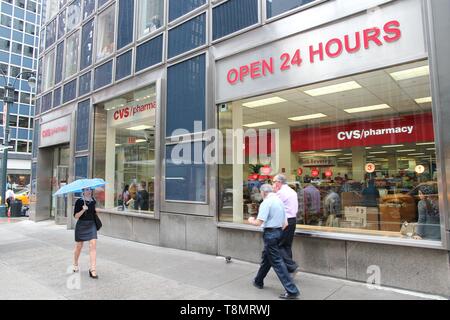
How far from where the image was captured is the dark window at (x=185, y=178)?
837 centimetres

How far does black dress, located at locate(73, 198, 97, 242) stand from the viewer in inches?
247

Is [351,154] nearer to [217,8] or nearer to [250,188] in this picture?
[250,188]

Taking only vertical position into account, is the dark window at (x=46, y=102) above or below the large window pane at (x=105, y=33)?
below

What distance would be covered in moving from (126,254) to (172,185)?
2074 mm

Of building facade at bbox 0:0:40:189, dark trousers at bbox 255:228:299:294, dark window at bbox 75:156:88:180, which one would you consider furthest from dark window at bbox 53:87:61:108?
building facade at bbox 0:0:40:189

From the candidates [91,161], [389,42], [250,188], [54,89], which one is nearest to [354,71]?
[389,42]

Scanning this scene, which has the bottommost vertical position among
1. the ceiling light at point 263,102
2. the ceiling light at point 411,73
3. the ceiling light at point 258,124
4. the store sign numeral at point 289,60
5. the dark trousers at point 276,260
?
the dark trousers at point 276,260

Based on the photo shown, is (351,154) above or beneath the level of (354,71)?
beneath

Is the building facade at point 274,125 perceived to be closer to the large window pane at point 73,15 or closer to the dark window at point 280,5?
the dark window at point 280,5

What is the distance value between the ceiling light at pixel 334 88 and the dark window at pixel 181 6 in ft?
12.0

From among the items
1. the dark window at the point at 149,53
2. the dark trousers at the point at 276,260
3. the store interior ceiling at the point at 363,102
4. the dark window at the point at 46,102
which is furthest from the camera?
the dark window at the point at 46,102

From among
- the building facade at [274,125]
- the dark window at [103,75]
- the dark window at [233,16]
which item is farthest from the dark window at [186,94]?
the dark window at [103,75]

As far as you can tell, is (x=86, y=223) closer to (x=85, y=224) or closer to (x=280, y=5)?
(x=85, y=224)
